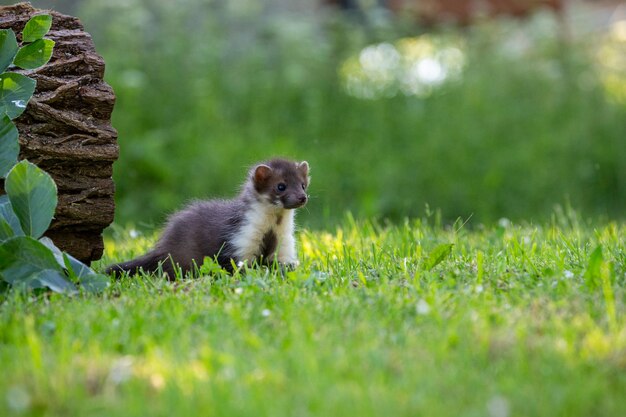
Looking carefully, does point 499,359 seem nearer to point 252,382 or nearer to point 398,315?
point 398,315

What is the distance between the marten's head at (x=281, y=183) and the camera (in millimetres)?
6043

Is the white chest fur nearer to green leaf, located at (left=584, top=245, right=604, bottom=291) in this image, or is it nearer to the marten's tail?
the marten's tail

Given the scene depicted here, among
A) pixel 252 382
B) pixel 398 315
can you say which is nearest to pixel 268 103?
pixel 398 315

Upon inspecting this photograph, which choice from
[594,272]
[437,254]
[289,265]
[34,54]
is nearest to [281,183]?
[289,265]

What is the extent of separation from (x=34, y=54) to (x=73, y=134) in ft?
1.91

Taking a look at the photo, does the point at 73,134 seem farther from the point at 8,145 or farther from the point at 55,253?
the point at 55,253

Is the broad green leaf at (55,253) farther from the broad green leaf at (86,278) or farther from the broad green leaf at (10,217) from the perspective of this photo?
the broad green leaf at (10,217)

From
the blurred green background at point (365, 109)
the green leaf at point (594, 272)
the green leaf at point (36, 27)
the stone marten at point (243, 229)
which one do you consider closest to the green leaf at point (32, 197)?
the green leaf at point (36, 27)

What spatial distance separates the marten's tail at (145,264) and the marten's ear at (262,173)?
0.81m

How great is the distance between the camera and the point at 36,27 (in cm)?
498

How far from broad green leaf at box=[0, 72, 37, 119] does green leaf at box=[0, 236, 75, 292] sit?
2.56ft

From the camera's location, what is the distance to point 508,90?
1255cm

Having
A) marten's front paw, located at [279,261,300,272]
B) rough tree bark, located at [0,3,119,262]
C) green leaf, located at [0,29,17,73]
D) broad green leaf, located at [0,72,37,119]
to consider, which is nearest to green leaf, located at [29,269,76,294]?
rough tree bark, located at [0,3,119,262]

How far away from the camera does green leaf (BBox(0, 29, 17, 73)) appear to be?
196 inches
